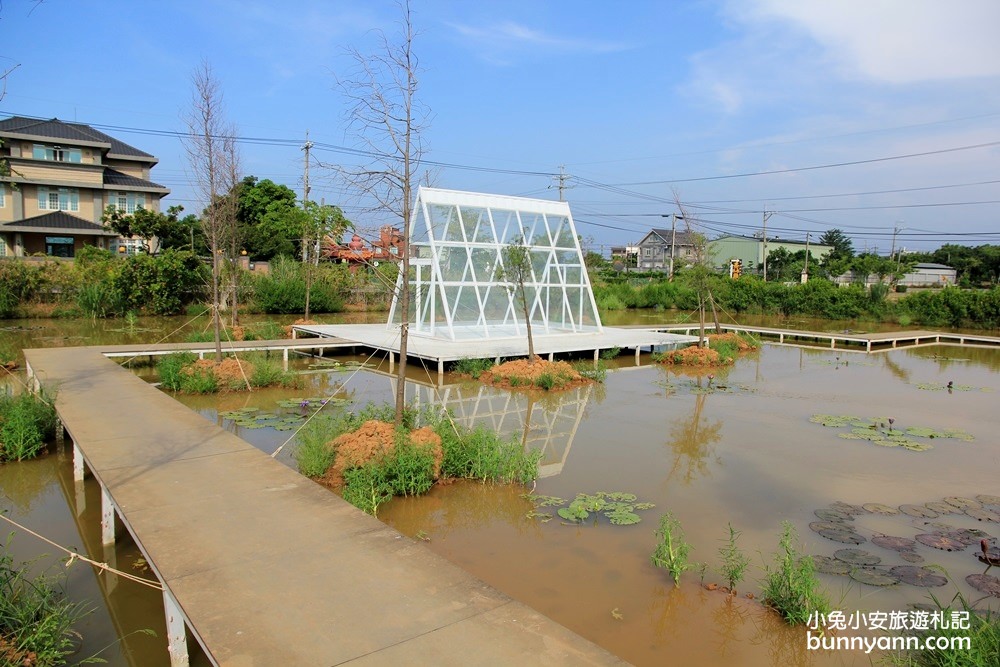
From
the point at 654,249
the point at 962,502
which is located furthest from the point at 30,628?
the point at 654,249

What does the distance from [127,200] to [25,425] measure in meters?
29.6

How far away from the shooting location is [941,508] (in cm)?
602

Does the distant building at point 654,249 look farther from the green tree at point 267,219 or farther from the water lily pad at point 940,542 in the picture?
the water lily pad at point 940,542

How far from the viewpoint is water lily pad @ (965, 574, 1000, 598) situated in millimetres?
4480

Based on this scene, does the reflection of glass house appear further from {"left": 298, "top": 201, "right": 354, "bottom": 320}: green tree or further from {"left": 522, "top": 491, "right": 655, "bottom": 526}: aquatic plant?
{"left": 522, "top": 491, "right": 655, "bottom": 526}: aquatic plant

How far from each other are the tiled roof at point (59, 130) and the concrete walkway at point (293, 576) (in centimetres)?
3062

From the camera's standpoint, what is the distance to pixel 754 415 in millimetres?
9695

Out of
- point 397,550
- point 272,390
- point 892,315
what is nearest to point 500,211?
point 272,390

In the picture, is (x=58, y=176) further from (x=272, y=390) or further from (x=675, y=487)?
(x=675, y=487)

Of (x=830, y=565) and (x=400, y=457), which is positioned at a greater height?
(x=400, y=457)

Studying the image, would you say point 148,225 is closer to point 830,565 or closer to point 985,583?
point 830,565

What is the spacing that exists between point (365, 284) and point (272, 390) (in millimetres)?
13288

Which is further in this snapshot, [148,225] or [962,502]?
[148,225]

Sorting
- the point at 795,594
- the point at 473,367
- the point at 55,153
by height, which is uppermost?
the point at 55,153
